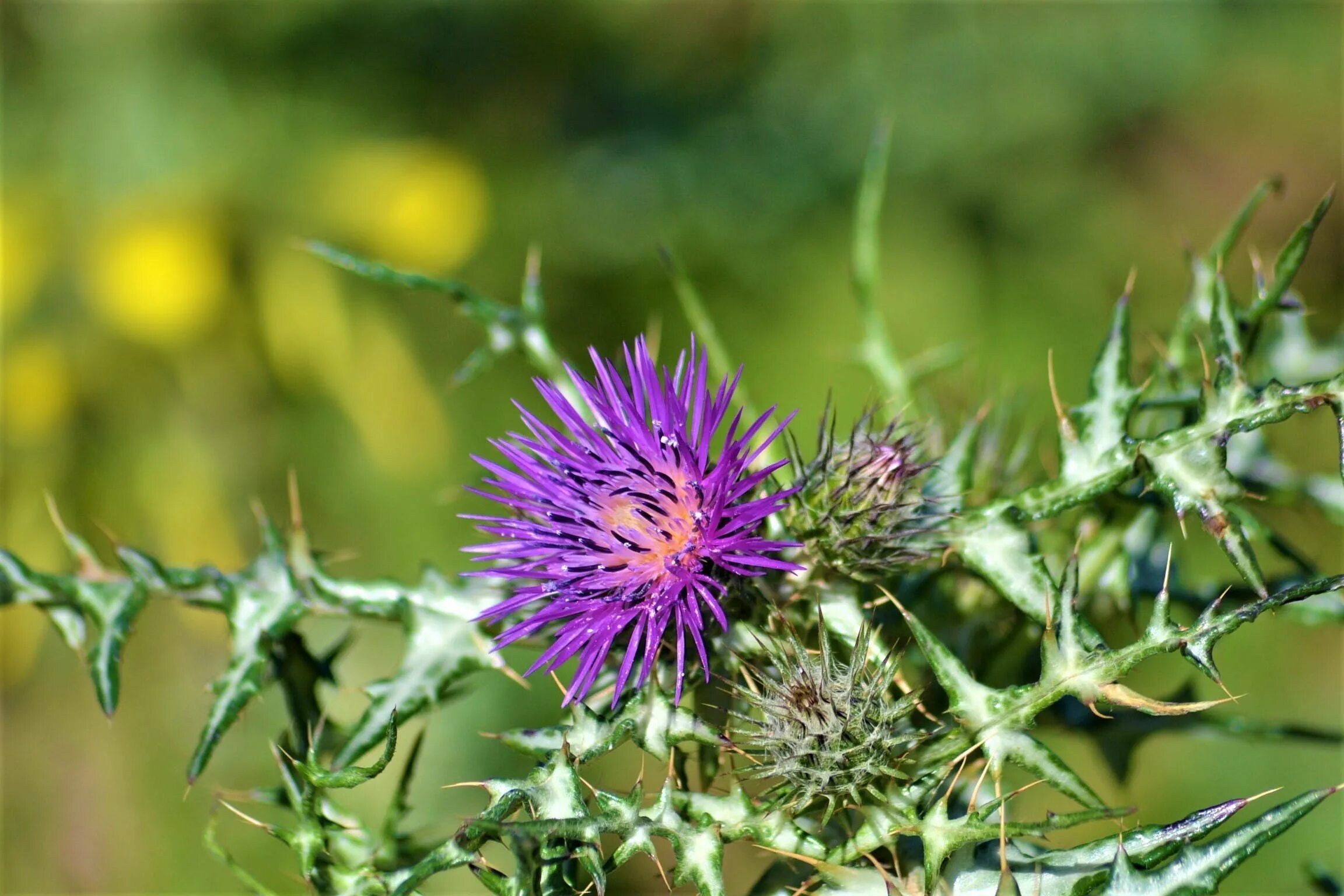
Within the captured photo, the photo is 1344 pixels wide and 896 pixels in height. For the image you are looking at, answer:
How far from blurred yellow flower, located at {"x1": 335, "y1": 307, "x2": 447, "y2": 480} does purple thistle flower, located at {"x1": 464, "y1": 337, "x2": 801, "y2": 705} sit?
11.6 ft

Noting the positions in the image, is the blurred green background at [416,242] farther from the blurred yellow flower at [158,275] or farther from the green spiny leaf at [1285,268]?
the green spiny leaf at [1285,268]

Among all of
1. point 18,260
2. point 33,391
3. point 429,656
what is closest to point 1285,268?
point 429,656

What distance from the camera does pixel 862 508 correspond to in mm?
1935

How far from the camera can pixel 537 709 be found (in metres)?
5.05

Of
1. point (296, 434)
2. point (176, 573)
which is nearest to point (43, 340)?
point (296, 434)

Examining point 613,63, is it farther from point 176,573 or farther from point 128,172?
point 176,573

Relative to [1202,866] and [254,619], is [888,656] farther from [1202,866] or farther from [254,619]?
[254,619]

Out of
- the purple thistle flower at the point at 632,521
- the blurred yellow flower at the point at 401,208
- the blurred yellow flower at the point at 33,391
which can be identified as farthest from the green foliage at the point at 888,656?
the blurred yellow flower at the point at 33,391

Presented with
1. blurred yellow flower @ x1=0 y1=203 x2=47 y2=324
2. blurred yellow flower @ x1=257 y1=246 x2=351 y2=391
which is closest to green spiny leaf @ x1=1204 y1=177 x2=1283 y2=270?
blurred yellow flower @ x1=257 y1=246 x2=351 y2=391

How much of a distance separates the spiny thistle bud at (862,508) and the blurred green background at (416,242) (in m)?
3.15

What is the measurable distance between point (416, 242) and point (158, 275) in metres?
1.34

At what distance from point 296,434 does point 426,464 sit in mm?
798

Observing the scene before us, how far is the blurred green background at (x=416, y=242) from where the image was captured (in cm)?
532

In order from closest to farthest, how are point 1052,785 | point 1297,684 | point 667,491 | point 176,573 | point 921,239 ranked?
point 1052,785 < point 667,491 < point 176,573 < point 1297,684 < point 921,239
